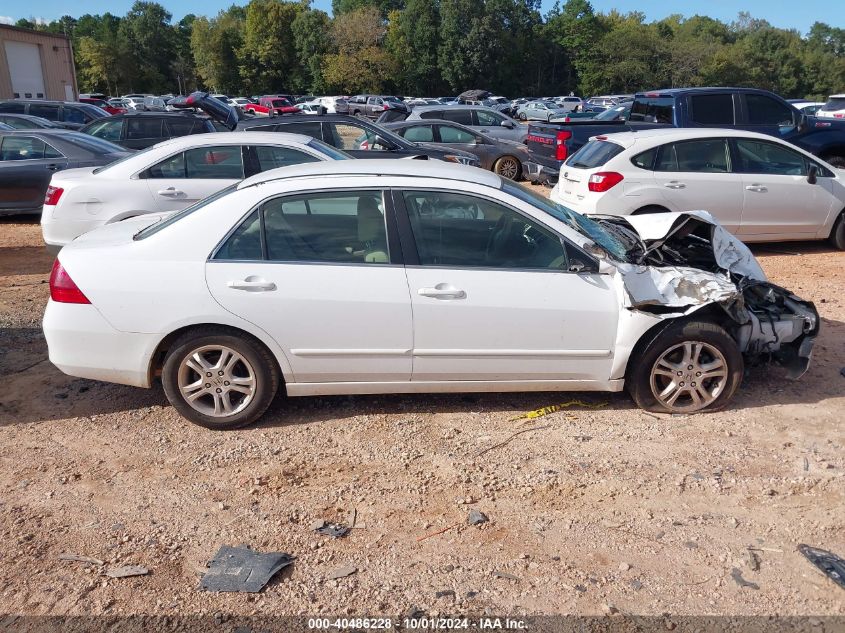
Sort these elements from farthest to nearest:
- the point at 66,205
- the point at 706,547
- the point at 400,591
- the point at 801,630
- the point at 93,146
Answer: the point at 93,146 < the point at 66,205 < the point at 706,547 < the point at 400,591 < the point at 801,630

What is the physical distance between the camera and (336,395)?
505 centimetres

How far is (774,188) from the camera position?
8891mm

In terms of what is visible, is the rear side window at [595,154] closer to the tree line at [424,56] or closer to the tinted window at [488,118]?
the tinted window at [488,118]

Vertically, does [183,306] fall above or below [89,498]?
above

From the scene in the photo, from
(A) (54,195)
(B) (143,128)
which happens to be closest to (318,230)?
(A) (54,195)

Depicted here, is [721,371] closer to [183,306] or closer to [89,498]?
[183,306]

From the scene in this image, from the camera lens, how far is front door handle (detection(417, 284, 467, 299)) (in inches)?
175

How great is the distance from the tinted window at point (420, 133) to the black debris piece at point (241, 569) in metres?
13.1

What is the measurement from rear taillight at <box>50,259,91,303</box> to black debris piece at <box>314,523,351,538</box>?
2065 mm

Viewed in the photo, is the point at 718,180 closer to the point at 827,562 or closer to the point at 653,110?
the point at 653,110

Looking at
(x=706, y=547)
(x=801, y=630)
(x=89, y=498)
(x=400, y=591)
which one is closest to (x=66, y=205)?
(x=89, y=498)

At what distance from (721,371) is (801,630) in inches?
79.3

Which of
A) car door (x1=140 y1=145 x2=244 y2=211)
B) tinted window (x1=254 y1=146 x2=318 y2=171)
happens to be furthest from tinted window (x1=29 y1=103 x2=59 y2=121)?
tinted window (x1=254 y1=146 x2=318 y2=171)

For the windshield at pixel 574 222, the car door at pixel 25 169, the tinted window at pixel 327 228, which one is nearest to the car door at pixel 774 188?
the windshield at pixel 574 222
